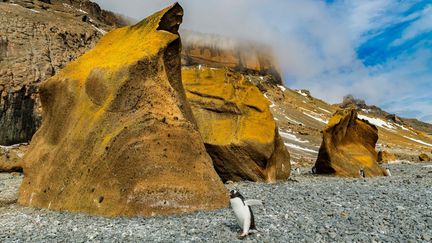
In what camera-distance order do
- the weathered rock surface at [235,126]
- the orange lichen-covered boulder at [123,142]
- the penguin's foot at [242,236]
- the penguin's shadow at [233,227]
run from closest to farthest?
the penguin's foot at [242,236] → the penguin's shadow at [233,227] → the orange lichen-covered boulder at [123,142] → the weathered rock surface at [235,126]

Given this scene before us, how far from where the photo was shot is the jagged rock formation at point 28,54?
135 ft

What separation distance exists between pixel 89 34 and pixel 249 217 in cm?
5361

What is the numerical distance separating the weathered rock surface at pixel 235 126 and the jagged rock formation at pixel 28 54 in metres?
24.2

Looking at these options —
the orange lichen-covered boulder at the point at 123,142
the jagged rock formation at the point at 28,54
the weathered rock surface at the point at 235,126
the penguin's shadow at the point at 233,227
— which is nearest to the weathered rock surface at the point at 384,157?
the weathered rock surface at the point at 235,126

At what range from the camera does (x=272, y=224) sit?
1066 centimetres

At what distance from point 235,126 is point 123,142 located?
9623mm

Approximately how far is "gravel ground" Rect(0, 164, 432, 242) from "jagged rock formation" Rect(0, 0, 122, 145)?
29890 millimetres

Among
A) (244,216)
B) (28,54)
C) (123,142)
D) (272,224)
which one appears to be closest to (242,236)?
(244,216)

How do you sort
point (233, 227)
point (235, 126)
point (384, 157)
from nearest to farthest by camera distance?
point (233, 227) < point (235, 126) < point (384, 157)

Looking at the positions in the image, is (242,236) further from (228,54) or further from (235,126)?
(228,54)

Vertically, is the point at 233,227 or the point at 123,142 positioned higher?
the point at 123,142

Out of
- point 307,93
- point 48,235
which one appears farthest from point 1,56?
point 307,93

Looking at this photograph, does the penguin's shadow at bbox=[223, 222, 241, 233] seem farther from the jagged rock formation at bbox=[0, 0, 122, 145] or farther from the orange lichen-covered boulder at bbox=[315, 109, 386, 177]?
the jagged rock formation at bbox=[0, 0, 122, 145]

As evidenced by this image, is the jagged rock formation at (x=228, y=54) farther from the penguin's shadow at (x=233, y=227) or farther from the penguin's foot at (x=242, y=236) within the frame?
the penguin's foot at (x=242, y=236)
